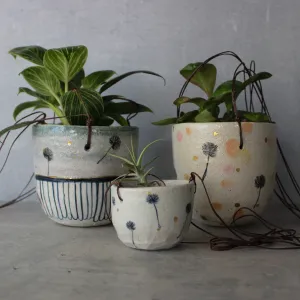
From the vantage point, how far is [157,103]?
0.98 m

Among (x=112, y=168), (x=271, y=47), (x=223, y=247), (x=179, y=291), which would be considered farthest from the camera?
(x=271, y=47)

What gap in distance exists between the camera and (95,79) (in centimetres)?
76

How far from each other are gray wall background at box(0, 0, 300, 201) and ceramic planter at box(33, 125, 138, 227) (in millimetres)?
270

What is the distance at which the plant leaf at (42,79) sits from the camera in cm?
71

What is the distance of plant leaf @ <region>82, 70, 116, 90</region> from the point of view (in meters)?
0.76

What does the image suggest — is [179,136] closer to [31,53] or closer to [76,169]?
[76,169]

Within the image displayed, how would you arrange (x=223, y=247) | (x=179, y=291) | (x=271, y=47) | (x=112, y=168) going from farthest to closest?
(x=271, y=47)
(x=112, y=168)
(x=223, y=247)
(x=179, y=291)

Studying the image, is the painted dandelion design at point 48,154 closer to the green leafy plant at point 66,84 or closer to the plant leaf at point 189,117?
the green leafy plant at point 66,84

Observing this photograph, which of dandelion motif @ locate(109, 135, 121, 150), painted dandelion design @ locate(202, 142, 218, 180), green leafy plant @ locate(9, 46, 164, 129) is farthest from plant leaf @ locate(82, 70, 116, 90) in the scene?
painted dandelion design @ locate(202, 142, 218, 180)

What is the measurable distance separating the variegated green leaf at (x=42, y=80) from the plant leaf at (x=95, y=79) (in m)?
0.06

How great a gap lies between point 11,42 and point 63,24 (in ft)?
0.45

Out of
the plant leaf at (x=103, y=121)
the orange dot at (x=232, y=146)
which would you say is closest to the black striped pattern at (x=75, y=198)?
the plant leaf at (x=103, y=121)

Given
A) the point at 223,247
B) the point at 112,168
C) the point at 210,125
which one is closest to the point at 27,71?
the point at 112,168

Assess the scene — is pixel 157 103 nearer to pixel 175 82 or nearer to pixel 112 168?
pixel 175 82
